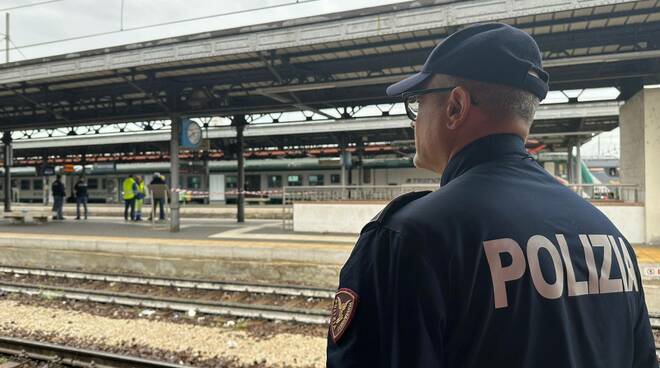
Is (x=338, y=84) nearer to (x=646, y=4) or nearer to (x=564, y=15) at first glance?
(x=564, y=15)

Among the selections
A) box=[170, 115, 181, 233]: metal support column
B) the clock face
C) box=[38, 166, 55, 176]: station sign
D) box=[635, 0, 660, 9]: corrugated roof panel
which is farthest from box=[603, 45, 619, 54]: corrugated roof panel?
box=[38, 166, 55, 176]: station sign

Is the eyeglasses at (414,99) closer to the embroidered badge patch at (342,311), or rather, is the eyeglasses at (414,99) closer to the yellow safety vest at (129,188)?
the embroidered badge patch at (342,311)

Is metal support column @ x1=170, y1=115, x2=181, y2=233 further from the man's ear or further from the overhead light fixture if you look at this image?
the man's ear

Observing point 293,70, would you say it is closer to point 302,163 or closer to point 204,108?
point 204,108

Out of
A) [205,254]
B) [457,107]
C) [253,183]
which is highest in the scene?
[253,183]

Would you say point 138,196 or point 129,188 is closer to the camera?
point 129,188

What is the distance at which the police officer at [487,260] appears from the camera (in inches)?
38.7

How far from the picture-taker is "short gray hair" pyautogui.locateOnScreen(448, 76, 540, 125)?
46.4 inches

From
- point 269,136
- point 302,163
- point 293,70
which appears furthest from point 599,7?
point 302,163

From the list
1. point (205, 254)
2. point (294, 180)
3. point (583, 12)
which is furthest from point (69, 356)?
point (294, 180)

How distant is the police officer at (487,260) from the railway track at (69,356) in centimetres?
454

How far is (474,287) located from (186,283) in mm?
8510

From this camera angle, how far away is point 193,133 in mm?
12953

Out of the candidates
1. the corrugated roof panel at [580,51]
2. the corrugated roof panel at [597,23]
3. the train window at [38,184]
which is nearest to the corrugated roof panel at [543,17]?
the corrugated roof panel at [597,23]
